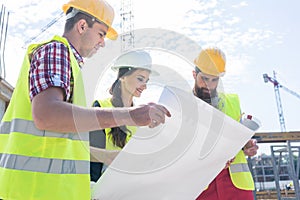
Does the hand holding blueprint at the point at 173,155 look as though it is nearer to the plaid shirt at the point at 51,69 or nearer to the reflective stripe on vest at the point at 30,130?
the reflective stripe on vest at the point at 30,130

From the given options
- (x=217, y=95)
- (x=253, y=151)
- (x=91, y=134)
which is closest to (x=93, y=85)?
(x=91, y=134)

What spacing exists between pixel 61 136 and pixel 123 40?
1.13m

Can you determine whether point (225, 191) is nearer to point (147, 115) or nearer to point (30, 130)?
point (147, 115)

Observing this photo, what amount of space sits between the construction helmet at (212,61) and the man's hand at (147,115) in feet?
3.84

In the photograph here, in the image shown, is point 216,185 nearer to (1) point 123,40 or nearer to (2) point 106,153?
(2) point 106,153

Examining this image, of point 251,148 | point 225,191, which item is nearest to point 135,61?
point 251,148

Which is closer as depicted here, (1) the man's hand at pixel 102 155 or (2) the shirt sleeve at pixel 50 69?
(2) the shirt sleeve at pixel 50 69

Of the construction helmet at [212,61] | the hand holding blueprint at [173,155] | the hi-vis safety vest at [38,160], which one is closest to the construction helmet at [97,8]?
the hi-vis safety vest at [38,160]

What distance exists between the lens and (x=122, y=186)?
4.07 ft

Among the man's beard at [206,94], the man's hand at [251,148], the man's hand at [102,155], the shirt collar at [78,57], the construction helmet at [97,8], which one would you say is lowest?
the man's hand at [251,148]

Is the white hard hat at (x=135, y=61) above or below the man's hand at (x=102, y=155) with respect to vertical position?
above

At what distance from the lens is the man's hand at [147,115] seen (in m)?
1.12

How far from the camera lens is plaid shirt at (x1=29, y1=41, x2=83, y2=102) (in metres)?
1.08

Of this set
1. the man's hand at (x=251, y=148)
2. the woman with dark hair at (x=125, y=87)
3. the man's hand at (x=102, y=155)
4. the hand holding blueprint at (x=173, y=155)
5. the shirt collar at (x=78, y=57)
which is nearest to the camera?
the hand holding blueprint at (x=173, y=155)
